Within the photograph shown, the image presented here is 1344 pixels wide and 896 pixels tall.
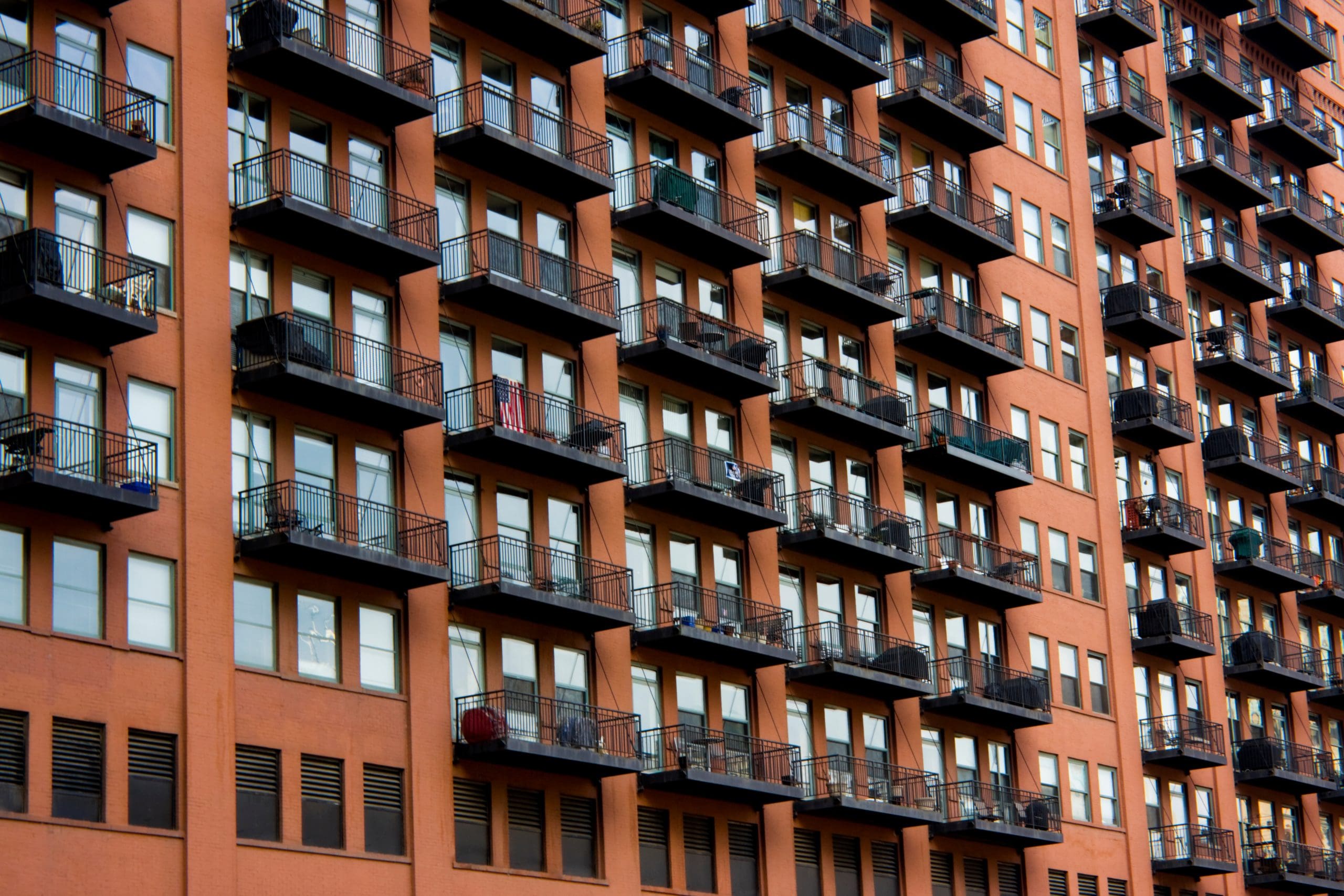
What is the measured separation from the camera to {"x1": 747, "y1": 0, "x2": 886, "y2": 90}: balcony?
6081 cm

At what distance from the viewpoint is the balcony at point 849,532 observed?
5675cm

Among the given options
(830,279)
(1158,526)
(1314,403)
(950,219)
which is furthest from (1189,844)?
(830,279)

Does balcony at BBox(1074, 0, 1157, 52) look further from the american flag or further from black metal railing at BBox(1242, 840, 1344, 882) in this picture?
the american flag

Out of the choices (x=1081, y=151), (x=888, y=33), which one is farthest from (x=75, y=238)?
(x=1081, y=151)

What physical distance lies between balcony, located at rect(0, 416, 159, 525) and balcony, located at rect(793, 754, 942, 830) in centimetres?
1855

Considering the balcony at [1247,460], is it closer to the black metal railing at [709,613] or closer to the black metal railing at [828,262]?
the black metal railing at [828,262]

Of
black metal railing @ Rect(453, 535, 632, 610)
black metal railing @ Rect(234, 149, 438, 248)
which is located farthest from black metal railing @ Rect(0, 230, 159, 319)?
black metal railing @ Rect(453, 535, 632, 610)

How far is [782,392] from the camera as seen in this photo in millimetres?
59188

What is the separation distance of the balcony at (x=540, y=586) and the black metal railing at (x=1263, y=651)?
27.4 m

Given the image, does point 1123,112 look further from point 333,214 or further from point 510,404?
point 333,214

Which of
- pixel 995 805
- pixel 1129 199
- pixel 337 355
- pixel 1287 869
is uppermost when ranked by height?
pixel 1129 199

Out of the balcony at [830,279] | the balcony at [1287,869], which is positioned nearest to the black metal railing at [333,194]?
the balcony at [830,279]

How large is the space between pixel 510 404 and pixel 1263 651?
104 ft

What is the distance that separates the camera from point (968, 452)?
61.8 m
